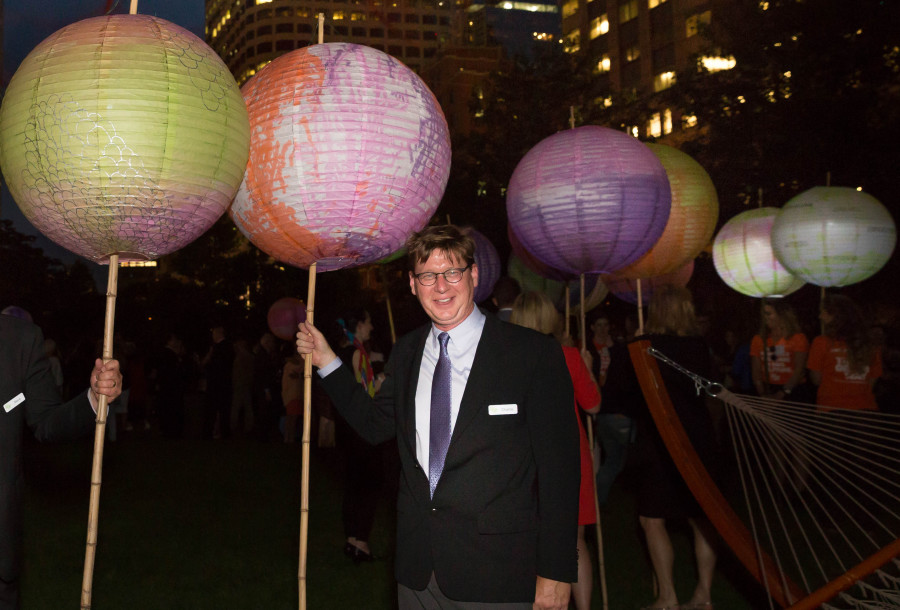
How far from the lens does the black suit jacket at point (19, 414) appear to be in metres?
2.45

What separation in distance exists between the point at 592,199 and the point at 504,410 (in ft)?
7.97

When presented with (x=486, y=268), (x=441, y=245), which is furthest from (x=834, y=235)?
(x=441, y=245)

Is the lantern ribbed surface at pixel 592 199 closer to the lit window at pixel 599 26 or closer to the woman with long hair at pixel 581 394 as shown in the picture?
the woman with long hair at pixel 581 394

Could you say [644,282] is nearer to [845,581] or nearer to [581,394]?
[581,394]

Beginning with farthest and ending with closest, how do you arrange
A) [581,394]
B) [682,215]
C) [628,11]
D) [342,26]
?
[342,26] < [628,11] < [682,215] < [581,394]

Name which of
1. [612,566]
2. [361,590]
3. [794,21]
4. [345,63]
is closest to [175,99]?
[345,63]

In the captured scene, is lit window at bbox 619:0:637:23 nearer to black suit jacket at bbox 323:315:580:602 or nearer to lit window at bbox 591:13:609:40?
lit window at bbox 591:13:609:40

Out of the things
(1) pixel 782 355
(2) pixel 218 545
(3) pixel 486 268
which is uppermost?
(3) pixel 486 268

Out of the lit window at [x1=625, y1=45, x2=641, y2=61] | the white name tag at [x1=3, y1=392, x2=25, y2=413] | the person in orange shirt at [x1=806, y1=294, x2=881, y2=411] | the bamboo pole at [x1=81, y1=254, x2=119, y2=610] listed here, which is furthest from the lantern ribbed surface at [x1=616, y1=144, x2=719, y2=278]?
the lit window at [x1=625, y1=45, x2=641, y2=61]

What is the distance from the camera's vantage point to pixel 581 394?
4.17m

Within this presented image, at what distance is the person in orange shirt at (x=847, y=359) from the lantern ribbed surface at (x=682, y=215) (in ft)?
4.38

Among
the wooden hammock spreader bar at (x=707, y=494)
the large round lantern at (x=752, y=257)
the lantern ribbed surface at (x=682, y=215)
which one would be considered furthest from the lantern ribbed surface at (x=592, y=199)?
the large round lantern at (x=752, y=257)

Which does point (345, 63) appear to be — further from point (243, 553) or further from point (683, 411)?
point (243, 553)

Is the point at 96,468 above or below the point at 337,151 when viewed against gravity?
below
